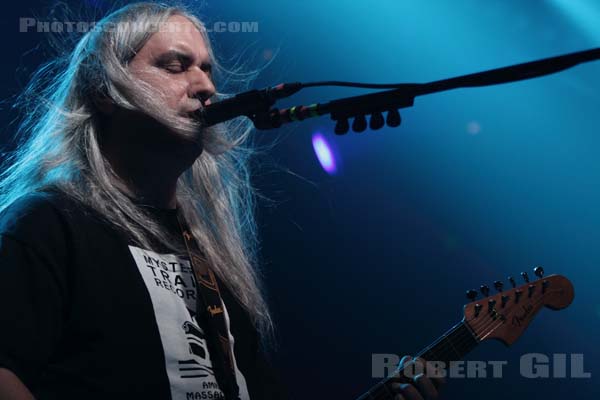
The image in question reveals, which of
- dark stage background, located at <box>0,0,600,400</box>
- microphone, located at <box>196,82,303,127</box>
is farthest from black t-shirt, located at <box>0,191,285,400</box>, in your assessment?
dark stage background, located at <box>0,0,600,400</box>

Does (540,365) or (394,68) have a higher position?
(394,68)

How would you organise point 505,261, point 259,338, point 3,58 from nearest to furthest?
point 259,338, point 3,58, point 505,261

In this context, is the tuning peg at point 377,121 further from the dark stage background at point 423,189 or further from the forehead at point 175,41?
the dark stage background at point 423,189

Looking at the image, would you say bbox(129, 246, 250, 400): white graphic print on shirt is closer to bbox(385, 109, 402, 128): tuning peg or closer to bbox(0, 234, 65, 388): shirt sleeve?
bbox(0, 234, 65, 388): shirt sleeve

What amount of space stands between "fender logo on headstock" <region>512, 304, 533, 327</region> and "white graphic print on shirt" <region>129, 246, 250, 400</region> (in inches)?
40.6

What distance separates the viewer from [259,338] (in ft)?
5.57

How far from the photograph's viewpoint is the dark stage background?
95.5 inches

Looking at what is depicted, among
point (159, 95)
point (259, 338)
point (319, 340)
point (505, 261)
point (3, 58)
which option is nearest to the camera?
point (159, 95)

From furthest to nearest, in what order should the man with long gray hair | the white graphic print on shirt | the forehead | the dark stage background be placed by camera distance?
the dark stage background
the forehead
the white graphic print on shirt
the man with long gray hair

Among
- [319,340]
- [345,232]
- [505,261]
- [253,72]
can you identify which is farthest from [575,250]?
[253,72]

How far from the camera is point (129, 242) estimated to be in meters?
1.34

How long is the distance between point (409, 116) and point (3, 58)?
1673 millimetres

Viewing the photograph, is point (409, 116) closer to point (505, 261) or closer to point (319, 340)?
point (505, 261)

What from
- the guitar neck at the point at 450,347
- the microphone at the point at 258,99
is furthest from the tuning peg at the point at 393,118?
the guitar neck at the point at 450,347
